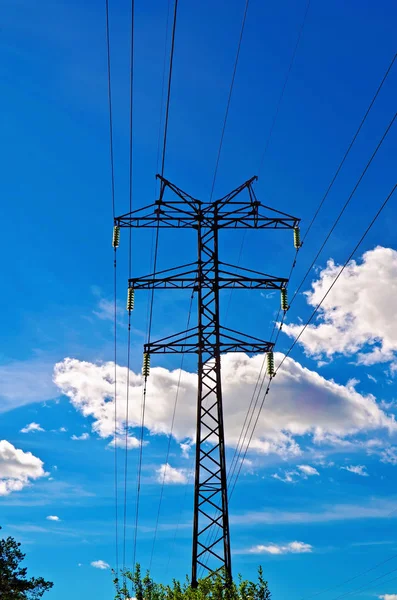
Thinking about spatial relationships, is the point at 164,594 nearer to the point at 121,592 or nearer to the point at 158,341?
the point at 121,592

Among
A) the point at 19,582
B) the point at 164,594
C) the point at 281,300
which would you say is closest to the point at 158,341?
the point at 281,300

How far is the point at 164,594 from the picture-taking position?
136 ft

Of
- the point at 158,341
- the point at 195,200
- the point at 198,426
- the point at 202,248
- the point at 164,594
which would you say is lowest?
the point at 164,594

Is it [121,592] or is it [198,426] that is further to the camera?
[121,592]

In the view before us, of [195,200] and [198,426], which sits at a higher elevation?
[195,200]

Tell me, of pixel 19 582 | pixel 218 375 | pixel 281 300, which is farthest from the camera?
pixel 19 582

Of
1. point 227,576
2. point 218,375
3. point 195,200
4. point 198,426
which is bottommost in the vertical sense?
point 227,576

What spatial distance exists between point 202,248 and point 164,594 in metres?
21.1

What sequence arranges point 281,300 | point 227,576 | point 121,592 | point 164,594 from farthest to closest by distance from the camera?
point 121,592, point 164,594, point 281,300, point 227,576

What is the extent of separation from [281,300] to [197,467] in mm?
8580

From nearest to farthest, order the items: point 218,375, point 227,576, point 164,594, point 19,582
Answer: point 227,576, point 218,375, point 164,594, point 19,582

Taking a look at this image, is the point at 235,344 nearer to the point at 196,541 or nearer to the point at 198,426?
the point at 198,426

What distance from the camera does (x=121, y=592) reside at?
4750cm

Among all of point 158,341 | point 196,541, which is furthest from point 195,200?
point 196,541
